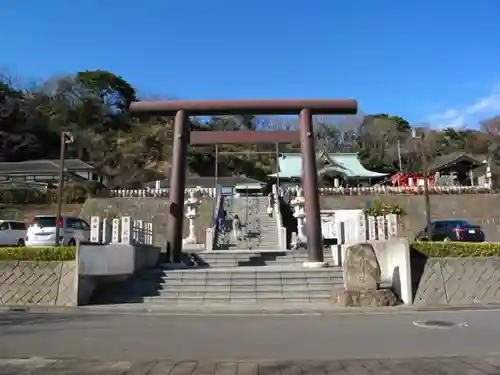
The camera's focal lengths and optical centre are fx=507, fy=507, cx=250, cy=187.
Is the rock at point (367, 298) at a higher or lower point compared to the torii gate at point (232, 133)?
lower

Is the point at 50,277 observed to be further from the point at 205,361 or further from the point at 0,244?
the point at 0,244

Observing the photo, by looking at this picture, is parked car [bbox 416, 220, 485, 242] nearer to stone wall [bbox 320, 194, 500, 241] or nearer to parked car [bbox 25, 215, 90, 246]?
stone wall [bbox 320, 194, 500, 241]

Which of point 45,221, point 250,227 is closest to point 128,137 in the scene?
point 250,227

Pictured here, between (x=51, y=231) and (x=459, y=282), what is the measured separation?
16.8m

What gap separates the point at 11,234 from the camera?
25625 mm

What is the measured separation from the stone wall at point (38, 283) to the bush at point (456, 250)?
31.3ft

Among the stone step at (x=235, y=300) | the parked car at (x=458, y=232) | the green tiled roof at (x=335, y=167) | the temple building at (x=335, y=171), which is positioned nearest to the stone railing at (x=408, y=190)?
the temple building at (x=335, y=171)

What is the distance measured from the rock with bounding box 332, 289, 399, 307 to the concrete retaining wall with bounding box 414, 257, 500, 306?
87cm

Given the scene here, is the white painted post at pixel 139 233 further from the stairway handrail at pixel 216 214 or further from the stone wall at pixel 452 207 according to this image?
the stone wall at pixel 452 207

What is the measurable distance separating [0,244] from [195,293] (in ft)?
48.5

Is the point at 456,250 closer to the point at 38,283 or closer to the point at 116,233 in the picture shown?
the point at 116,233

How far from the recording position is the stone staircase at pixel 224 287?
13.9 m

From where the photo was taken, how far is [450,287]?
13.6 m

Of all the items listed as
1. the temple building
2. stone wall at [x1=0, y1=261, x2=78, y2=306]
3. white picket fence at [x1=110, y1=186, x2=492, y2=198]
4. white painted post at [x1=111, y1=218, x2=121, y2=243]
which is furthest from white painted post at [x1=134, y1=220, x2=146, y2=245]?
the temple building
